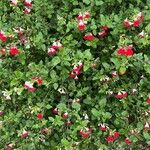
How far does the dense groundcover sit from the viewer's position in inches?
152

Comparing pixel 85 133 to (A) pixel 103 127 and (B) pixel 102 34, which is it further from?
(B) pixel 102 34

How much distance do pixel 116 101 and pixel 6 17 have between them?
59.6 inches

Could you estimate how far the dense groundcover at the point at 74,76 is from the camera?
385cm

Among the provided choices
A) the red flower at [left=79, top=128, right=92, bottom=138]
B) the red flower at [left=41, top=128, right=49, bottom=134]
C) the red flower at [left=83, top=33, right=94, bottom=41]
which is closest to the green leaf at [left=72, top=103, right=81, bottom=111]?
the red flower at [left=79, top=128, right=92, bottom=138]

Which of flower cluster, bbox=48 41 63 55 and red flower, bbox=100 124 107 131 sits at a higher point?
flower cluster, bbox=48 41 63 55

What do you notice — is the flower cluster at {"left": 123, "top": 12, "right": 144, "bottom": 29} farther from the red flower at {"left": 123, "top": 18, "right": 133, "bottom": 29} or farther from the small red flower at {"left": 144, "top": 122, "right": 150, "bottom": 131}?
the small red flower at {"left": 144, "top": 122, "right": 150, "bottom": 131}

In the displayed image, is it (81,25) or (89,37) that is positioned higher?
(81,25)

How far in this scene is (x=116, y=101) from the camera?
163 inches

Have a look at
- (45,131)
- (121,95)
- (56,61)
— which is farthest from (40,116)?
(121,95)

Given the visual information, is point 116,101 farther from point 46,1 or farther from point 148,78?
point 46,1

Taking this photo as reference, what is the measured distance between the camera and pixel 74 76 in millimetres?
3945

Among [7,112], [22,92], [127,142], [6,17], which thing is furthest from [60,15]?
[127,142]

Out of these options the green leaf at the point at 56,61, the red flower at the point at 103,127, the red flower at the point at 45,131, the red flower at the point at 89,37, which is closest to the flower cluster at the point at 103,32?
the red flower at the point at 89,37

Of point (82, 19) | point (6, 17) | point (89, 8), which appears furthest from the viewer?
point (6, 17)
